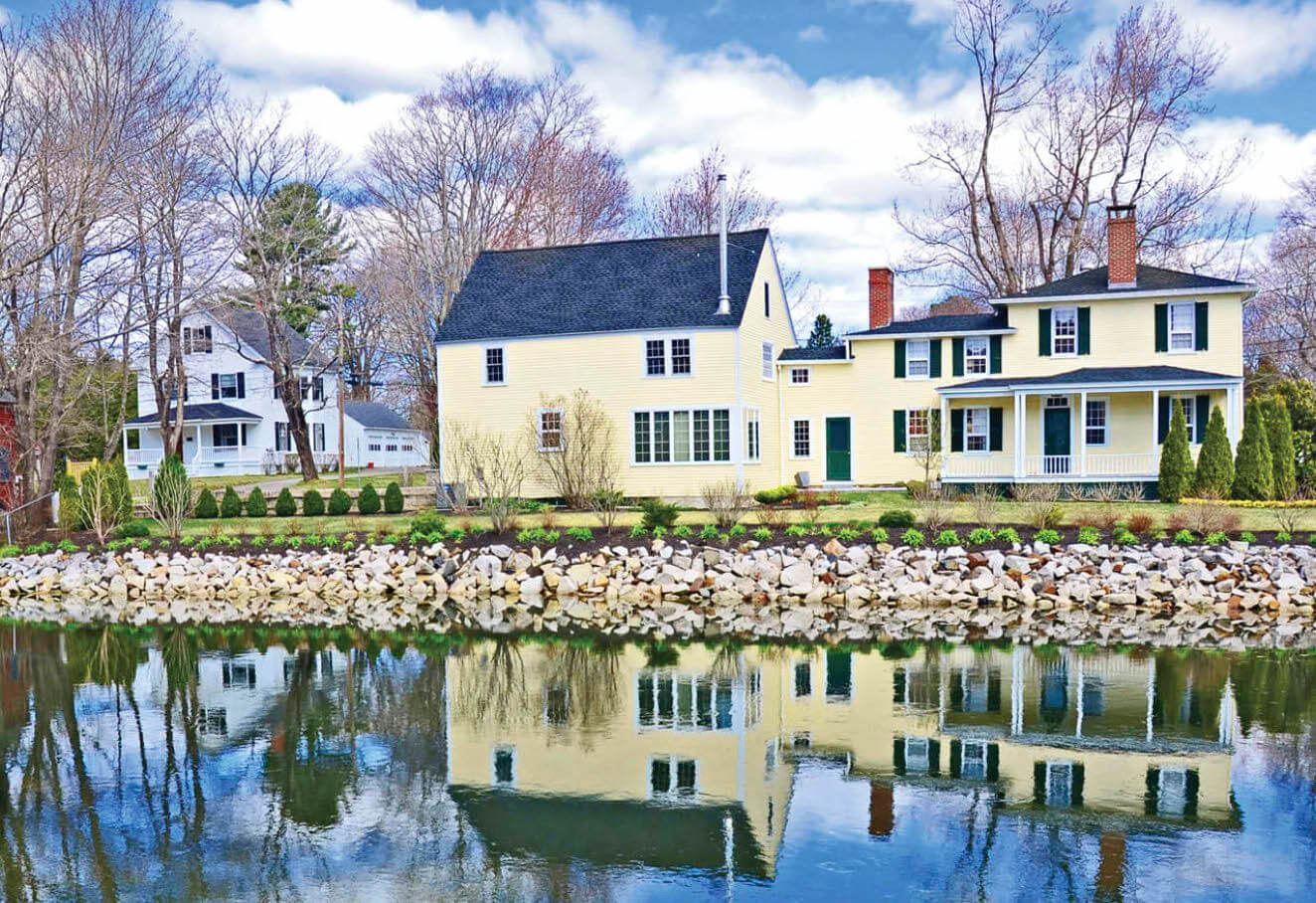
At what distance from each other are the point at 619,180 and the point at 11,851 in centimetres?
3931

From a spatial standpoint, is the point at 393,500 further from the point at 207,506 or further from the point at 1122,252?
the point at 1122,252

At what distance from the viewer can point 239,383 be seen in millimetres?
45312

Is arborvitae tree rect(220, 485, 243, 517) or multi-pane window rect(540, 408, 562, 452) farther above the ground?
multi-pane window rect(540, 408, 562, 452)

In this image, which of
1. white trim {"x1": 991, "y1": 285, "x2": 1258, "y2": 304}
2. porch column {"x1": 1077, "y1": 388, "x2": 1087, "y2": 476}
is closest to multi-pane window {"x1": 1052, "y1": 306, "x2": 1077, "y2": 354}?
white trim {"x1": 991, "y1": 285, "x2": 1258, "y2": 304}

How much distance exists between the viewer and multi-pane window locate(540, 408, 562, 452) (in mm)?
27609

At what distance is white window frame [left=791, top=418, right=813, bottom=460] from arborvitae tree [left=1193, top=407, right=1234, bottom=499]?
9645 mm

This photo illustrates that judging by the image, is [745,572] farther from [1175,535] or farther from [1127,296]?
[1127,296]

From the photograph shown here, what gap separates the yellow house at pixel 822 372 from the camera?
26594 mm

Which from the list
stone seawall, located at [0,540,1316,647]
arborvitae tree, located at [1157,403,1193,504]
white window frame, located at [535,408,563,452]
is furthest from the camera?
white window frame, located at [535,408,563,452]

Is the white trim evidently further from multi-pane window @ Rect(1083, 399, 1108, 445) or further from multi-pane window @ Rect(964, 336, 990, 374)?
multi-pane window @ Rect(1083, 399, 1108, 445)

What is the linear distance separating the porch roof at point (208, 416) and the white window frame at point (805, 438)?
80.5ft

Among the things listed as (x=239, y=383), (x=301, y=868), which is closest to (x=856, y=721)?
(x=301, y=868)

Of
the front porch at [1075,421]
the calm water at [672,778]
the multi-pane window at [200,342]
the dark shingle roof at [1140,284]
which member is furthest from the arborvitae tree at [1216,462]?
the multi-pane window at [200,342]

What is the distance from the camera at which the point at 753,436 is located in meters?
27.8
